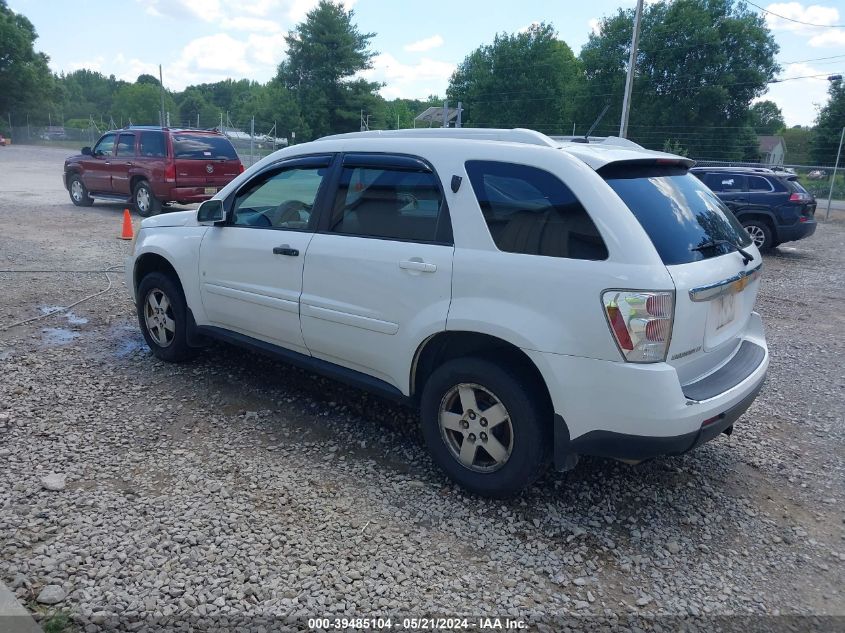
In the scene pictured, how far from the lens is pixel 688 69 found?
168 feet

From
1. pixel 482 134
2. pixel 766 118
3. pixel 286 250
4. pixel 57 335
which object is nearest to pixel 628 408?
pixel 482 134

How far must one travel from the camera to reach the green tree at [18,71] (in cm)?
6506

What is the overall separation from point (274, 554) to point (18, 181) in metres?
25.2

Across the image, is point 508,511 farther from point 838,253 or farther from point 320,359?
point 838,253

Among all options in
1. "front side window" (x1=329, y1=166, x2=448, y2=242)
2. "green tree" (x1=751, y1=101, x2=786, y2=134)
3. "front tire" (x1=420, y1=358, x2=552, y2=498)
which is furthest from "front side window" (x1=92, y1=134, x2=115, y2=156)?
"green tree" (x1=751, y1=101, x2=786, y2=134)

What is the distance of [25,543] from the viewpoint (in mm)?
3025

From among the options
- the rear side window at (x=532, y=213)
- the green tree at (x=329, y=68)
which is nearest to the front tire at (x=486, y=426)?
the rear side window at (x=532, y=213)

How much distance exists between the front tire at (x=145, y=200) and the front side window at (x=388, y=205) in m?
11.4

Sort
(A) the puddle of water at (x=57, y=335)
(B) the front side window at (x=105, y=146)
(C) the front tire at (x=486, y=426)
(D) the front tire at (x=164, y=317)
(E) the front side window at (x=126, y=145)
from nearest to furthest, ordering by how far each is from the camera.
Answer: (C) the front tire at (x=486, y=426) → (D) the front tire at (x=164, y=317) → (A) the puddle of water at (x=57, y=335) → (E) the front side window at (x=126, y=145) → (B) the front side window at (x=105, y=146)

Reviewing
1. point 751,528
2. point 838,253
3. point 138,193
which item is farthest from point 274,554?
point 838,253

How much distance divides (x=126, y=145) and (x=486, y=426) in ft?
46.0

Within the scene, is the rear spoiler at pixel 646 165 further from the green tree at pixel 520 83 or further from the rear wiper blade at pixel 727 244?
the green tree at pixel 520 83

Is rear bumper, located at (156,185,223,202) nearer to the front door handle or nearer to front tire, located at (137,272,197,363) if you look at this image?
front tire, located at (137,272,197,363)

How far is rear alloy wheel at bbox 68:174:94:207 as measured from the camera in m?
16.2
